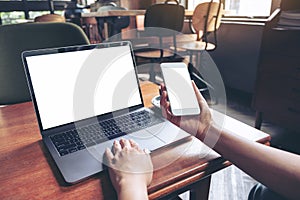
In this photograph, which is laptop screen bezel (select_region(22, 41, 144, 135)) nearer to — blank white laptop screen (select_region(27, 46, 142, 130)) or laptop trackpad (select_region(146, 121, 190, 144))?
blank white laptop screen (select_region(27, 46, 142, 130))

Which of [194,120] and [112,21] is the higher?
[112,21]

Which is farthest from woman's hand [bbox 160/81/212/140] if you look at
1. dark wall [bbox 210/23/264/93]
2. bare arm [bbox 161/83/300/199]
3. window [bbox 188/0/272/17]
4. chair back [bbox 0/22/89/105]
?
window [bbox 188/0/272/17]

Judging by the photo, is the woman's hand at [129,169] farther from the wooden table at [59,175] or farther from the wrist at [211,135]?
the wrist at [211,135]

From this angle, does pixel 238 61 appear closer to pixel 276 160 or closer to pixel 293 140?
pixel 293 140

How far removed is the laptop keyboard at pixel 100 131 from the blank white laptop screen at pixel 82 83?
4cm

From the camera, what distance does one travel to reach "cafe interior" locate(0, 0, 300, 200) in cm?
103

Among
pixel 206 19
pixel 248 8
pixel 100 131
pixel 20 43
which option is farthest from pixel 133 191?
pixel 248 8

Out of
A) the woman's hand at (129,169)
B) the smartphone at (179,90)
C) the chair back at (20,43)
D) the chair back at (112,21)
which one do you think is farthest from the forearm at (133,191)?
the chair back at (112,21)

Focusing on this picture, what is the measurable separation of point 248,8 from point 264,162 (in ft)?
8.95

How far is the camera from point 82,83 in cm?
67

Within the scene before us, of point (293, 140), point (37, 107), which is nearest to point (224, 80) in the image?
point (293, 140)

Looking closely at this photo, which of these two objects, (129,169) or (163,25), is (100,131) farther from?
(163,25)

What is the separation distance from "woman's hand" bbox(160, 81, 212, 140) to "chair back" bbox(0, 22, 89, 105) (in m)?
0.63

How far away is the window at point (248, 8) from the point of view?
8.30ft
